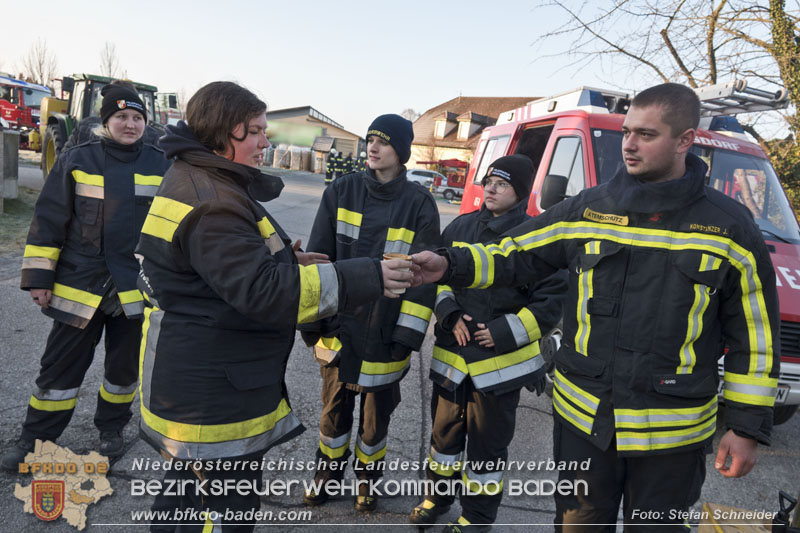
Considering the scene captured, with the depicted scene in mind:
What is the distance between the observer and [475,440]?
2744mm

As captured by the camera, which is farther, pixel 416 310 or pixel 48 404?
pixel 48 404

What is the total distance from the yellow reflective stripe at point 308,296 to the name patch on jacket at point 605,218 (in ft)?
3.72

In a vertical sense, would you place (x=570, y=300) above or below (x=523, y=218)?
below

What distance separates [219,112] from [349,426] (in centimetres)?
192

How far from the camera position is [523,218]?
2.87 metres

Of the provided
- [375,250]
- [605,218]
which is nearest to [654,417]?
[605,218]

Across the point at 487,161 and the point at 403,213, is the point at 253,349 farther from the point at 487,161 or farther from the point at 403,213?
the point at 487,161

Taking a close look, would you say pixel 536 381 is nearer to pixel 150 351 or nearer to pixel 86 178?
pixel 150 351

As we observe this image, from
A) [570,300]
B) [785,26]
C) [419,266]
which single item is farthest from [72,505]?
[785,26]

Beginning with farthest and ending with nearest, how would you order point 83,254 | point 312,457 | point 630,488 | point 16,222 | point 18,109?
point 18,109 → point 16,222 → point 312,457 → point 83,254 → point 630,488

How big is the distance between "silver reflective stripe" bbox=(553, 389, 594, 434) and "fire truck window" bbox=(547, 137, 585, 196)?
303 cm

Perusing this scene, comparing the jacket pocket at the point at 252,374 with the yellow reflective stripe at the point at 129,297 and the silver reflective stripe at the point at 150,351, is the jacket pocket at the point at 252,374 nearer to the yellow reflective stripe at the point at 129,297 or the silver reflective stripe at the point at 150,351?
the silver reflective stripe at the point at 150,351

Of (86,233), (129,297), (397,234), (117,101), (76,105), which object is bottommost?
(129,297)

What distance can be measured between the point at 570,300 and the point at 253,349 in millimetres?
1299
